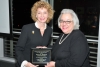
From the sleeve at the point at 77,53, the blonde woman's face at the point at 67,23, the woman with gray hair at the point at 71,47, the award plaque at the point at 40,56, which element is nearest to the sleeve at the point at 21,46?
the award plaque at the point at 40,56

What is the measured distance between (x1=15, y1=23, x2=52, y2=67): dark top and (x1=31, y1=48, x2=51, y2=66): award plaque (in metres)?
0.11

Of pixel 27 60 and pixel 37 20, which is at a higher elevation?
pixel 37 20

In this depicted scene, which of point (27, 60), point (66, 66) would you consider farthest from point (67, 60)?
point (27, 60)

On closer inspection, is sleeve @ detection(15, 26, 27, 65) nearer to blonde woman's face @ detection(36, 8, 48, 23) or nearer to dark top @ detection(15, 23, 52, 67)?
dark top @ detection(15, 23, 52, 67)

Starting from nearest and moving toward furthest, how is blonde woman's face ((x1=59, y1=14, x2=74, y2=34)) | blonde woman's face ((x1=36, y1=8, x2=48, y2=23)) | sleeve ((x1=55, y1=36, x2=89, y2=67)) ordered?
sleeve ((x1=55, y1=36, x2=89, y2=67)) → blonde woman's face ((x1=59, y1=14, x2=74, y2=34)) → blonde woman's face ((x1=36, y1=8, x2=48, y2=23))

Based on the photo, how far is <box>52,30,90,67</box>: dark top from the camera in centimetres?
156

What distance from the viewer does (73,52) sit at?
157 centimetres

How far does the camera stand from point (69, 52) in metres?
1.64

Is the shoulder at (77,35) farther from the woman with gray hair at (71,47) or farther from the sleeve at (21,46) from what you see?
the sleeve at (21,46)

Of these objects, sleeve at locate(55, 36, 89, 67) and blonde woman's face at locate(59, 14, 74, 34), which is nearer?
sleeve at locate(55, 36, 89, 67)

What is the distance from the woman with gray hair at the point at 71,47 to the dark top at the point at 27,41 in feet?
0.95

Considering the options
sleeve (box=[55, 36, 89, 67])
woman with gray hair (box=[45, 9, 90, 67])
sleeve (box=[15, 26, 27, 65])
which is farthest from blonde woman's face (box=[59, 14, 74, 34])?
sleeve (box=[15, 26, 27, 65])

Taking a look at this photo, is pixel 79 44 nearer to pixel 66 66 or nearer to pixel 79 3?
pixel 66 66

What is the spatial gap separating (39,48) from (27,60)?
0.86ft
